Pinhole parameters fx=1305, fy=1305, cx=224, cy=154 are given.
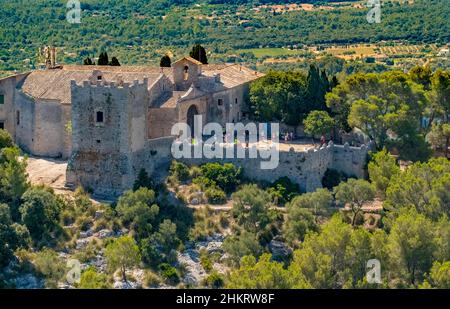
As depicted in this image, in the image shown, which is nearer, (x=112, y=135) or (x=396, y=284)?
(x=396, y=284)

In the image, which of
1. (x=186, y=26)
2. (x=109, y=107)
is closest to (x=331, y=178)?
(x=109, y=107)

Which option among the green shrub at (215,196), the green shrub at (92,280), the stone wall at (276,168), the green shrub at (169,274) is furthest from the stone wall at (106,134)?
the green shrub at (92,280)

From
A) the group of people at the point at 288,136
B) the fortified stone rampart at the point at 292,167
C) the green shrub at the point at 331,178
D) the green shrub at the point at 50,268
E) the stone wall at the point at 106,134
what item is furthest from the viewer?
the group of people at the point at 288,136

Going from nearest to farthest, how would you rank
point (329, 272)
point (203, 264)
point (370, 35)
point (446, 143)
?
point (329, 272), point (203, 264), point (446, 143), point (370, 35)

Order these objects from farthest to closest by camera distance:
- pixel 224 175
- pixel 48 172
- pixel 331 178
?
pixel 331 178 < pixel 48 172 < pixel 224 175

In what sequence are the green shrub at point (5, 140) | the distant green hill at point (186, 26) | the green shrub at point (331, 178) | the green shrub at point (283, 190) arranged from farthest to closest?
the distant green hill at point (186, 26) → the green shrub at point (5, 140) → the green shrub at point (331, 178) → the green shrub at point (283, 190)

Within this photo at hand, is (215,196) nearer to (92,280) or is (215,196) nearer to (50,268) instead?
(50,268)

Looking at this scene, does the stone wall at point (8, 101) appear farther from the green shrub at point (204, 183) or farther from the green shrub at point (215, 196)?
the green shrub at point (215, 196)
